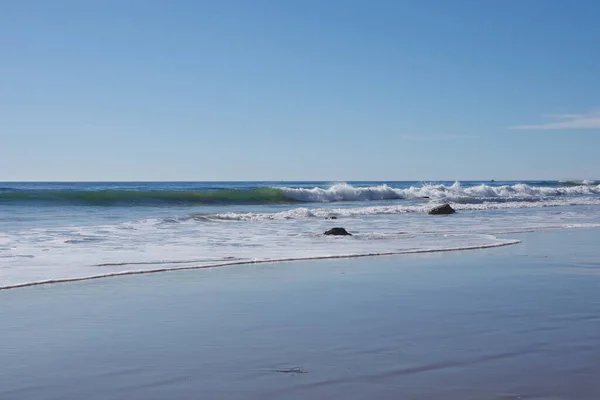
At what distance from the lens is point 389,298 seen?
7.23 m

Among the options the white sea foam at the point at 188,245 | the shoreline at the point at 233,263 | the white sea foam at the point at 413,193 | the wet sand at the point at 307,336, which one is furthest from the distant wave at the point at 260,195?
the wet sand at the point at 307,336

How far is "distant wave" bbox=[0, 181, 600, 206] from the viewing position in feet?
120

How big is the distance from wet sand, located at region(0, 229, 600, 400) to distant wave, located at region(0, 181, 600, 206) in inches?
1113

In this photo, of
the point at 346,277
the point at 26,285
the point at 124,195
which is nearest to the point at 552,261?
the point at 346,277

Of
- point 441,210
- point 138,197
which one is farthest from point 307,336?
point 138,197

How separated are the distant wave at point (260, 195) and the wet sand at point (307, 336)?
2828 cm

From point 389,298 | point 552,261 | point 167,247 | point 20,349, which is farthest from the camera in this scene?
point 167,247

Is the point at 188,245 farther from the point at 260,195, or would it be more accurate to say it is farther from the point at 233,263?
the point at 260,195

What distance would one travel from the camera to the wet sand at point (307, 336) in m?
4.22

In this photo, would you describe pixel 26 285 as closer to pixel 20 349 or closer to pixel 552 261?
pixel 20 349

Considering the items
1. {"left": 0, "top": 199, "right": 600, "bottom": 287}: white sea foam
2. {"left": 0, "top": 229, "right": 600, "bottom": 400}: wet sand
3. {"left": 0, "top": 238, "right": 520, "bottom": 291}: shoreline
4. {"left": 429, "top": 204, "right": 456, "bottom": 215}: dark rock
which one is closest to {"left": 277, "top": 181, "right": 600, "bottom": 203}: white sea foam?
{"left": 429, "top": 204, "right": 456, "bottom": 215}: dark rock

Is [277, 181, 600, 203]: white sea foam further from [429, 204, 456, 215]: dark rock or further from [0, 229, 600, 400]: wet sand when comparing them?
[0, 229, 600, 400]: wet sand

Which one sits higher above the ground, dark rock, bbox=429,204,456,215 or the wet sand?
dark rock, bbox=429,204,456,215

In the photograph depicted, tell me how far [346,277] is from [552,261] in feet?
11.5
